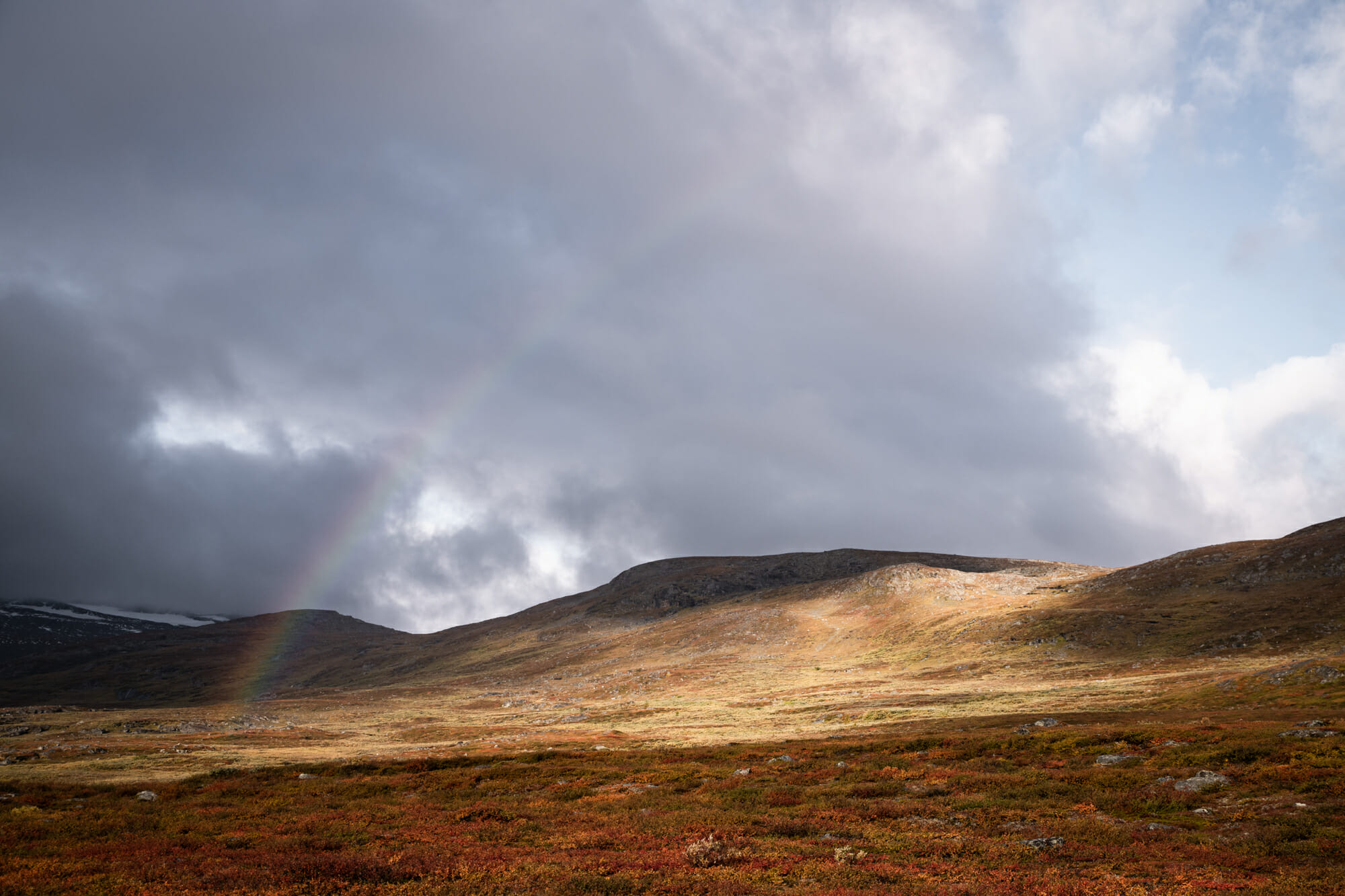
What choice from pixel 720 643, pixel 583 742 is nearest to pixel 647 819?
pixel 583 742

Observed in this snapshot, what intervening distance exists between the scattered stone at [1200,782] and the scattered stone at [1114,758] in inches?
237

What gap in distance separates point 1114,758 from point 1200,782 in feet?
26.5

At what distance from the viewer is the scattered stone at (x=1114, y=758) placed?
1385 inches

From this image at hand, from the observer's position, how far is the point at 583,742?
66625mm

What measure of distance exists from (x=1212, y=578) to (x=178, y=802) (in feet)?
575

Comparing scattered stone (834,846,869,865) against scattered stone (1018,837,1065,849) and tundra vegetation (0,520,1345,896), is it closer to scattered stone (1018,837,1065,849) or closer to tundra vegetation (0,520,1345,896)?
tundra vegetation (0,520,1345,896)

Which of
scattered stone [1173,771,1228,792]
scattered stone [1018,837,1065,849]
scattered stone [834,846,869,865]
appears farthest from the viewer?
scattered stone [1173,771,1228,792]

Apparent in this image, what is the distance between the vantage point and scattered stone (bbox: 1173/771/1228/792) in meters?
27.8

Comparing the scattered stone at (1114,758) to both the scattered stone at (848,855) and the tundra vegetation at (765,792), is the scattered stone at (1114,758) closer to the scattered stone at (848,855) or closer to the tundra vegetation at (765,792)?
the tundra vegetation at (765,792)

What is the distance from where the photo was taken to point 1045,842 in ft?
72.3

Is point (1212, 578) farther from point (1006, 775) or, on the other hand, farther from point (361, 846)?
point (361, 846)

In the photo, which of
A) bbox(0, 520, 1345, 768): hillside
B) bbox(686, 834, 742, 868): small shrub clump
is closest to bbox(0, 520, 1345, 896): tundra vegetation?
bbox(686, 834, 742, 868): small shrub clump

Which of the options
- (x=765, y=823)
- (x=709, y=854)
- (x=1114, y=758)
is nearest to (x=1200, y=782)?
(x=1114, y=758)

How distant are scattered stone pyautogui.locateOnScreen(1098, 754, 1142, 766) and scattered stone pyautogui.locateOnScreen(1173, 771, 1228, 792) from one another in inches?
237
